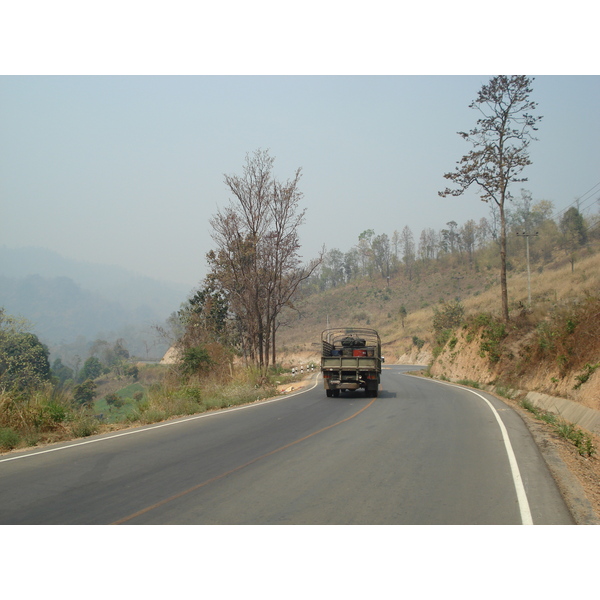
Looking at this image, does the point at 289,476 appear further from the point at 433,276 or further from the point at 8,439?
the point at 433,276

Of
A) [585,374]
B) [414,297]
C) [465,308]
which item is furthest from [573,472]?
[414,297]

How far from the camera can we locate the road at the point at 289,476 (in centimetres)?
620

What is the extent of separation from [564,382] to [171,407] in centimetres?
1295

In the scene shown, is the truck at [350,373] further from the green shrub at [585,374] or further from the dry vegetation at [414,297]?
the dry vegetation at [414,297]

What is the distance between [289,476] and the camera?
801 centimetres

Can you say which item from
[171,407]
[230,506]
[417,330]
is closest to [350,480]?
[230,506]

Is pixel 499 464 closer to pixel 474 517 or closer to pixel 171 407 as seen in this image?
pixel 474 517

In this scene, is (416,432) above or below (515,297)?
below

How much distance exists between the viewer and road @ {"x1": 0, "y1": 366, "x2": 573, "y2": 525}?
620cm

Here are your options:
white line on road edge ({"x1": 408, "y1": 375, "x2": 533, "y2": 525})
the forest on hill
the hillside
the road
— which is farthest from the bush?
the forest on hill

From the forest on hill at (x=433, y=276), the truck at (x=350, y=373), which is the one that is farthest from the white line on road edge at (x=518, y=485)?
the forest on hill at (x=433, y=276)

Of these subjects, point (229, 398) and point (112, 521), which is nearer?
point (112, 521)

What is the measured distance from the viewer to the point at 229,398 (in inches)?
753

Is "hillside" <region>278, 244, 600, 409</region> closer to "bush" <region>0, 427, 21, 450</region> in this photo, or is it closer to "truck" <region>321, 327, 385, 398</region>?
"truck" <region>321, 327, 385, 398</region>
